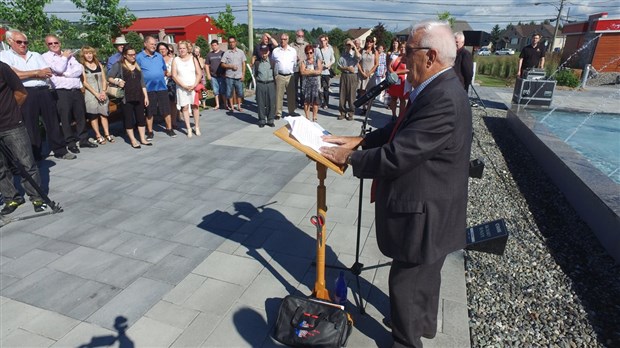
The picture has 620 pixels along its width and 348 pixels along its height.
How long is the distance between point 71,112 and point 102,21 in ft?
71.3

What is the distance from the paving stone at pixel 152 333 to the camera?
2.53 metres

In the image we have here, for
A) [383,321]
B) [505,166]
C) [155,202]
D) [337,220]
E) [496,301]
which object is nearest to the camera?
[383,321]

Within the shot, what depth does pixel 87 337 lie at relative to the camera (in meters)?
2.57

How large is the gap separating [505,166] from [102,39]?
26.5 meters

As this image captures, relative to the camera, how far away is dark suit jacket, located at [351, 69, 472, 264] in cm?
185

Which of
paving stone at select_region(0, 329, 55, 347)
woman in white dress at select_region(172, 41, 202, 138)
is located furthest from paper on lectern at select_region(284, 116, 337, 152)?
woman in white dress at select_region(172, 41, 202, 138)

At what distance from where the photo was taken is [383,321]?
2738 mm

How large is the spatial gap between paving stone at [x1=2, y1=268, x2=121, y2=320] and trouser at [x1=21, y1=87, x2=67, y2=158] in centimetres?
356

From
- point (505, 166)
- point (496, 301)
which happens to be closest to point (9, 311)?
point (496, 301)

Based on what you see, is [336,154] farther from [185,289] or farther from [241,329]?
[185,289]

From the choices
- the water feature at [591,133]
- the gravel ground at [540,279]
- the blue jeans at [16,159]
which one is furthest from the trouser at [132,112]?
the water feature at [591,133]

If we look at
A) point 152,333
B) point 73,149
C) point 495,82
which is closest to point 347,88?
point 73,149

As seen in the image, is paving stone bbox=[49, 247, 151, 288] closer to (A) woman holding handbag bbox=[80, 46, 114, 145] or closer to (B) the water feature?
(A) woman holding handbag bbox=[80, 46, 114, 145]

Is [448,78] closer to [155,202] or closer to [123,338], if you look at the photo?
[123,338]
